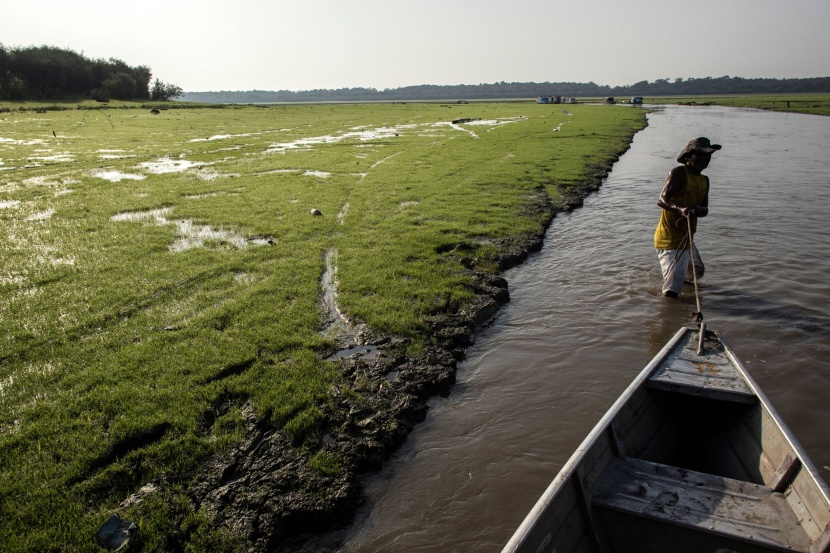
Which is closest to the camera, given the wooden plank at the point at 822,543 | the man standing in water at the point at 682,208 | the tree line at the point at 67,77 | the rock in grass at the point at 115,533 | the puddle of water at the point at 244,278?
the wooden plank at the point at 822,543

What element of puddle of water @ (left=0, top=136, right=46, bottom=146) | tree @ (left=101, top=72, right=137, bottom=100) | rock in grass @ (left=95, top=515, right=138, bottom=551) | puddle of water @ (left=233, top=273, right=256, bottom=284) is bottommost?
rock in grass @ (left=95, top=515, right=138, bottom=551)

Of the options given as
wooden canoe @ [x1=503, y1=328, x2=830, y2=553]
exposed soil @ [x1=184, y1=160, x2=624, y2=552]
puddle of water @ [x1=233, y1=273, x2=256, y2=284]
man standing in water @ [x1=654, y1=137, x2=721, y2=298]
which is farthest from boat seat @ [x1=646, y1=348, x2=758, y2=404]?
puddle of water @ [x1=233, y1=273, x2=256, y2=284]

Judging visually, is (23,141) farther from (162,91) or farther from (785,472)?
(162,91)

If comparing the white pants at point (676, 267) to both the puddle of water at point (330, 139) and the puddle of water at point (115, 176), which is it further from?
the puddle of water at point (330, 139)

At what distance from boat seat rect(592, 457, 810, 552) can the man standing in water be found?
194 inches

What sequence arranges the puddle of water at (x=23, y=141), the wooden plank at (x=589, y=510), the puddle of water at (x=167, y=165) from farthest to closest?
1. the puddle of water at (x=23, y=141)
2. the puddle of water at (x=167, y=165)
3. the wooden plank at (x=589, y=510)

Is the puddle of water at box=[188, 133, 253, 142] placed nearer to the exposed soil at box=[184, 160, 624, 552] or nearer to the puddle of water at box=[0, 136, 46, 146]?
the puddle of water at box=[0, 136, 46, 146]

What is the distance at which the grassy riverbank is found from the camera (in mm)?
4797

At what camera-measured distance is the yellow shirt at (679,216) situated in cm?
848

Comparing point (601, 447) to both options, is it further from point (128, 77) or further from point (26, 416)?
point (128, 77)

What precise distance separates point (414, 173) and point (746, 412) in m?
17.5

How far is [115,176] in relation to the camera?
862 inches

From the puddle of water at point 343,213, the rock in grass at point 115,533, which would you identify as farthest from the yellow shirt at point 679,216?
the rock in grass at point 115,533

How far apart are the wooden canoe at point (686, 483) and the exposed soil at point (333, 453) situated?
2.16m
